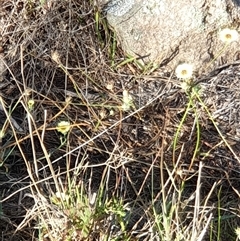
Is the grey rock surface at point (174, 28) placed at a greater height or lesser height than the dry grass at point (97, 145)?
greater

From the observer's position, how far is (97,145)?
2.12m

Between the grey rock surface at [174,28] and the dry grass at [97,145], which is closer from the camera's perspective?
the dry grass at [97,145]

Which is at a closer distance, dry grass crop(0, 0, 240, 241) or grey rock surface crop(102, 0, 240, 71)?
dry grass crop(0, 0, 240, 241)

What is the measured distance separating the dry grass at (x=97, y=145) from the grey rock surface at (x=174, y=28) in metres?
0.05

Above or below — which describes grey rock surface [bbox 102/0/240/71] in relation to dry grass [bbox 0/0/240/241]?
above

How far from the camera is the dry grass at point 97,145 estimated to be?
179 centimetres

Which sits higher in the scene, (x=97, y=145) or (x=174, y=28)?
(x=174, y=28)

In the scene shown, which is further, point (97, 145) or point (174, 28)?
point (174, 28)

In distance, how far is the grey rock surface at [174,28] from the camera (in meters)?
2.31

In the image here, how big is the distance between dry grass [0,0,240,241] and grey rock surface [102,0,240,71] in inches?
2.1

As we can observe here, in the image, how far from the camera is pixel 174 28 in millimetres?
2330

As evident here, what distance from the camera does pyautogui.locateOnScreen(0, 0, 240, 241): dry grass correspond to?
1.79 metres

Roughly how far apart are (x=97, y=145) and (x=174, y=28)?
1.65 feet

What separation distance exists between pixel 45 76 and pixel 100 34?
0.25 meters
